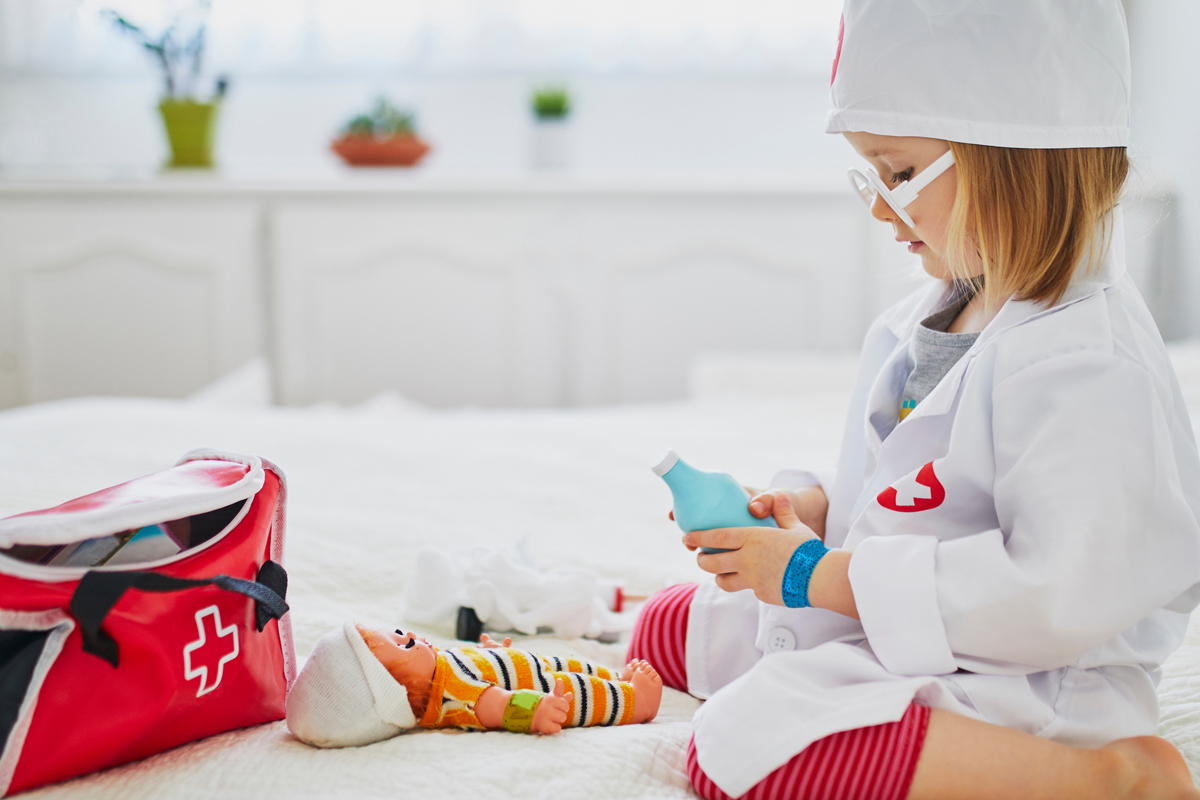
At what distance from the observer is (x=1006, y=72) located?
66 centimetres

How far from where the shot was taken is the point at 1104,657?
2.09 feet

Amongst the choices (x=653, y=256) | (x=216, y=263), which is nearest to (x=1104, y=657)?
(x=653, y=256)

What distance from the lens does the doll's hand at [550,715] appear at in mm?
652

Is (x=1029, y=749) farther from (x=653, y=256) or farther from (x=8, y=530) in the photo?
(x=653, y=256)

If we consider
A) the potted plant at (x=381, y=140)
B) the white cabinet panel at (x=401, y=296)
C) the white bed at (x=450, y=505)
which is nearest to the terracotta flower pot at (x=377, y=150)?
the potted plant at (x=381, y=140)

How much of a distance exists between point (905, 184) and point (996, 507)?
0.24m

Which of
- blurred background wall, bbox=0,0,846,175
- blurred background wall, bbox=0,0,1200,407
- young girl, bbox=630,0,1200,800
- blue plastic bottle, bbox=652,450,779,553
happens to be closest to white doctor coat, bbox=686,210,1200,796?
young girl, bbox=630,0,1200,800

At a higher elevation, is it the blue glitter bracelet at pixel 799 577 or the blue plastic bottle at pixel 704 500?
the blue plastic bottle at pixel 704 500

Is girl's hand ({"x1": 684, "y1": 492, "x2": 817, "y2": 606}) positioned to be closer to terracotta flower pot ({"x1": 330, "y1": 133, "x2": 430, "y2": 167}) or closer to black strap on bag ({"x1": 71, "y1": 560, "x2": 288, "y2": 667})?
black strap on bag ({"x1": 71, "y1": 560, "x2": 288, "y2": 667})

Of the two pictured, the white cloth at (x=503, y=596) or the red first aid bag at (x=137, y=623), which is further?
the white cloth at (x=503, y=596)

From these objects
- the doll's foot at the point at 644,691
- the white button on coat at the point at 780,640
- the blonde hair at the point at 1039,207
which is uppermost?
the blonde hair at the point at 1039,207

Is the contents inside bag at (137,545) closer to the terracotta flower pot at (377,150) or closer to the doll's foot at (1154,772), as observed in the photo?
the doll's foot at (1154,772)

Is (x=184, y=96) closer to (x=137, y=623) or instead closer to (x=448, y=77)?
(x=448, y=77)

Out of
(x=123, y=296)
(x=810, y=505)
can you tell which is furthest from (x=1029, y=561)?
(x=123, y=296)
